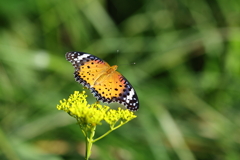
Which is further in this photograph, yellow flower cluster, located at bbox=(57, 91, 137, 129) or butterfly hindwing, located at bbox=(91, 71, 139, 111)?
butterfly hindwing, located at bbox=(91, 71, 139, 111)

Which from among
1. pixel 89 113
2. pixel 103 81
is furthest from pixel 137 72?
pixel 89 113

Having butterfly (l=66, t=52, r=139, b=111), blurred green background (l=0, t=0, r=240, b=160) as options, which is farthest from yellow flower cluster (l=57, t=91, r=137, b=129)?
blurred green background (l=0, t=0, r=240, b=160)

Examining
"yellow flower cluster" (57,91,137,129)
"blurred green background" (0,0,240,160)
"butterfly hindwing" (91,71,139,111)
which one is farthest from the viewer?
"blurred green background" (0,0,240,160)

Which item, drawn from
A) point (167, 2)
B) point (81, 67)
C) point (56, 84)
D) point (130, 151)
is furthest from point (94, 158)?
point (167, 2)

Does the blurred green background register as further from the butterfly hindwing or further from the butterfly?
the butterfly hindwing

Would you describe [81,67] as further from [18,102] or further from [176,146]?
[18,102]

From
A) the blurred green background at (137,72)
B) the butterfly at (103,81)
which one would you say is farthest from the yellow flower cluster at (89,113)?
the blurred green background at (137,72)
